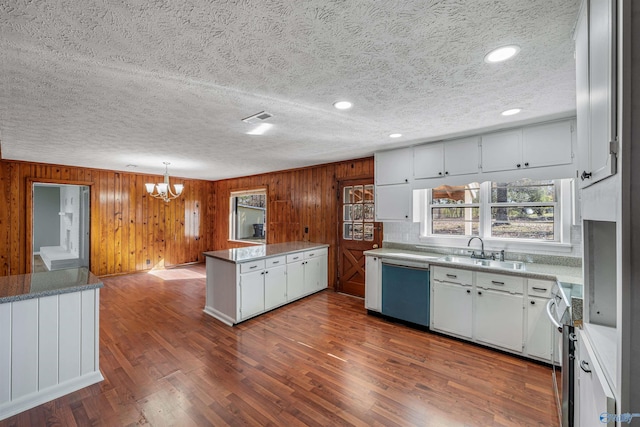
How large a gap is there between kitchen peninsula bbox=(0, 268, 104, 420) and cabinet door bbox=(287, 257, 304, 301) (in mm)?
2424

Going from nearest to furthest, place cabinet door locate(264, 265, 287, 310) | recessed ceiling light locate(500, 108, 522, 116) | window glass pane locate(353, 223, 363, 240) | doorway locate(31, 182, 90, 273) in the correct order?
recessed ceiling light locate(500, 108, 522, 116)
cabinet door locate(264, 265, 287, 310)
window glass pane locate(353, 223, 363, 240)
doorway locate(31, 182, 90, 273)

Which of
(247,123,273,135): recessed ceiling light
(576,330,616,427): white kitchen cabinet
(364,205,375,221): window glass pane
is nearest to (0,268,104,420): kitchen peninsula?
(247,123,273,135): recessed ceiling light

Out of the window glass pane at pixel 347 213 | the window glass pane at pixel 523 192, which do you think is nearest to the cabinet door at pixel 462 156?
the window glass pane at pixel 523 192

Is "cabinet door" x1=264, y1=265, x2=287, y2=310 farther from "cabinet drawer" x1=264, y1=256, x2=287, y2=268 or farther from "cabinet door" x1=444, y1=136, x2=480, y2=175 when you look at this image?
"cabinet door" x1=444, y1=136, x2=480, y2=175

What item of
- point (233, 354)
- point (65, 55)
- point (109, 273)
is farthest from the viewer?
point (109, 273)

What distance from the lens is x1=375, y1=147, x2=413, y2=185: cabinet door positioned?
3.74m

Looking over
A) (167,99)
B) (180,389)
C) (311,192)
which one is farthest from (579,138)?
(311,192)

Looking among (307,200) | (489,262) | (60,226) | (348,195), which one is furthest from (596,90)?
(60,226)

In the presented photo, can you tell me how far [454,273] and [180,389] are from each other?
2.92m

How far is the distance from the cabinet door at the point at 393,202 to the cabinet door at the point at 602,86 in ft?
8.66

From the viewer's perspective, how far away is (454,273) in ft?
10.1

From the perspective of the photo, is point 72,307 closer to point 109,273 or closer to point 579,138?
point 579,138

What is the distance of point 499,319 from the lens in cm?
280

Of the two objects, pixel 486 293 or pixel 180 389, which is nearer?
pixel 180 389
